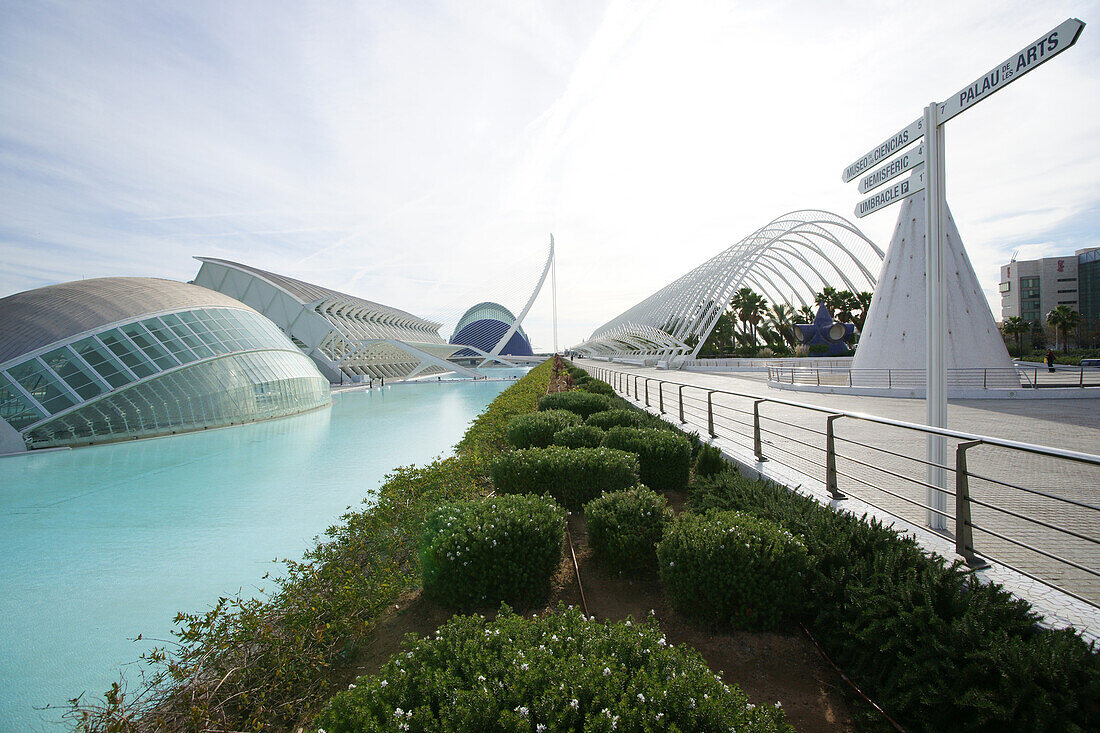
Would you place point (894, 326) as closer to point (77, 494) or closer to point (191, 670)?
point (191, 670)

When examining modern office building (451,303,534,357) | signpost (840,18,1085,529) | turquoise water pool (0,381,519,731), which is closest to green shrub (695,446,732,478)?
signpost (840,18,1085,529)

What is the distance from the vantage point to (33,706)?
3.66 meters

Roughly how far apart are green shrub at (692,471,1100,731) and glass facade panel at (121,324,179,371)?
21.3 meters

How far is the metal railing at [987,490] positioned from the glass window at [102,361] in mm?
18934

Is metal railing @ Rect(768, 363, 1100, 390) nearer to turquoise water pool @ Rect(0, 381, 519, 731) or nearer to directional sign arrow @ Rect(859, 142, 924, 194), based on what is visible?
directional sign arrow @ Rect(859, 142, 924, 194)

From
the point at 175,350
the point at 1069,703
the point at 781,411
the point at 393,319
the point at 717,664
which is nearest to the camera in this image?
the point at 1069,703

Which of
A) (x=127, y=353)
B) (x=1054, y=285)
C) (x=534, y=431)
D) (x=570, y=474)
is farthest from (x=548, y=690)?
(x=1054, y=285)

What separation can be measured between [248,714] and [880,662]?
11.1 feet

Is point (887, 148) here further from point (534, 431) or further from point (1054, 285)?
point (1054, 285)

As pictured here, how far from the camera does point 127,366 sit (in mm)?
17328

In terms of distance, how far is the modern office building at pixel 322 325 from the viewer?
4412cm

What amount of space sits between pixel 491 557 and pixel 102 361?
19.7 meters

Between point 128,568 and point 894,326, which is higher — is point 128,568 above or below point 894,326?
below

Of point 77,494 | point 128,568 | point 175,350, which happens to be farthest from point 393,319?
point 128,568
